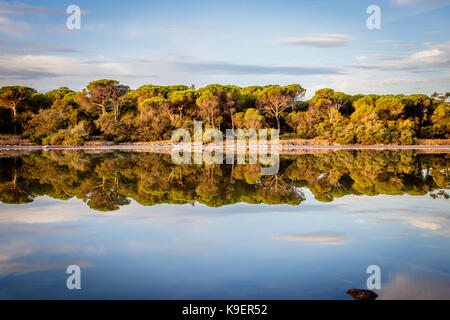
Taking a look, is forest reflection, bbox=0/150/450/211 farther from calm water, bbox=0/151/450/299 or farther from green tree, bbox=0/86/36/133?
green tree, bbox=0/86/36/133

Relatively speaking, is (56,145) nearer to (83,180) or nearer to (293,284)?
(83,180)

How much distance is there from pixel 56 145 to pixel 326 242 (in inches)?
1394

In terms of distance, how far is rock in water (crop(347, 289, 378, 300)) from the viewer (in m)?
3.92

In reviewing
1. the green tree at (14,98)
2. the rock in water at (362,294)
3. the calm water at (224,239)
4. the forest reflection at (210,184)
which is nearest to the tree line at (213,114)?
the green tree at (14,98)

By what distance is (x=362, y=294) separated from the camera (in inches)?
156

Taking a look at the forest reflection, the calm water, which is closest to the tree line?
the forest reflection

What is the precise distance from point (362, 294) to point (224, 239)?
2.48m

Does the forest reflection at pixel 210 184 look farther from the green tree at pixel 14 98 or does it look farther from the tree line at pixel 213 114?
the green tree at pixel 14 98

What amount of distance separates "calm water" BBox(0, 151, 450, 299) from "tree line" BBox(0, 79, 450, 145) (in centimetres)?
2642

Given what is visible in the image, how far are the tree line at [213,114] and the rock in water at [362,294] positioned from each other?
32569mm

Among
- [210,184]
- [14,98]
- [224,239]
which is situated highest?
[14,98]

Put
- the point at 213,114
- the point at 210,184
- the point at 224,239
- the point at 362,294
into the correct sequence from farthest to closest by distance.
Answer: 1. the point at 213,114
2. the point at 210,184
3. the point at 224,239
4. the point at 362,294

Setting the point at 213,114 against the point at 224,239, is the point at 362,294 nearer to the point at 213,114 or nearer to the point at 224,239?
the point at 224,239

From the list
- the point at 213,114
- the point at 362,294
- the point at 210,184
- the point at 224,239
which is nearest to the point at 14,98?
the point at 213,114
